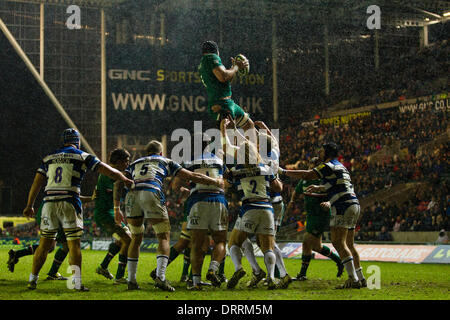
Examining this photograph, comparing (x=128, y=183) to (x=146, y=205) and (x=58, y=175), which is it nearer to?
(x=146, y=205)

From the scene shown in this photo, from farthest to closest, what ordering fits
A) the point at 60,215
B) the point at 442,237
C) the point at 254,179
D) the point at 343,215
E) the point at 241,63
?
the point at 442,237 < the point at 241,63 < the point at 343,215 < the point at 254,179 < the point at 60,215

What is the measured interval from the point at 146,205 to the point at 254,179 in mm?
1727

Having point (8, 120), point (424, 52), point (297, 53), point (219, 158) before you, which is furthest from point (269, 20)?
point (219, 158)

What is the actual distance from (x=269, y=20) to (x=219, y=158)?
30727 mm

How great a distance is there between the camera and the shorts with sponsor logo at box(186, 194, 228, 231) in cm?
927

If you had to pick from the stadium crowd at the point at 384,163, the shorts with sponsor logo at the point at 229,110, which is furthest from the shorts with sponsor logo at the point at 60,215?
the stadium crowd at the point at 384,163

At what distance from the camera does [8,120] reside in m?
37.2

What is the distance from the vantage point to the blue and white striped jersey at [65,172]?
869 centimetres

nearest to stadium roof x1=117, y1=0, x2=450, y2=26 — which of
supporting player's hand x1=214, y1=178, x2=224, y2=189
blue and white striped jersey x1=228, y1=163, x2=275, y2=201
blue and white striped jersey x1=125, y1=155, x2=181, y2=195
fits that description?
blue and white striped jersey x1=228, y1=163, x2=275, y2=201

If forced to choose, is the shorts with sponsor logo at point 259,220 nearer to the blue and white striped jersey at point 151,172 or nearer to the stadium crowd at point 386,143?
the blue and white striped jersey at point 151,172

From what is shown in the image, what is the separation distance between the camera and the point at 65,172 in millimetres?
8711

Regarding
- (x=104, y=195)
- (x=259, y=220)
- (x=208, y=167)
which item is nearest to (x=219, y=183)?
(x=208, y=167)

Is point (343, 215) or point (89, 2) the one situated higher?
point (89, 2)
